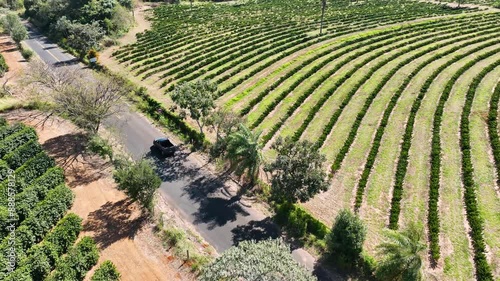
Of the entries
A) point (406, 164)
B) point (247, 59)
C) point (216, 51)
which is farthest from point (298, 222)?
point (216, 51)

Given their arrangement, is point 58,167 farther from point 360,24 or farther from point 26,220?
point 360,24

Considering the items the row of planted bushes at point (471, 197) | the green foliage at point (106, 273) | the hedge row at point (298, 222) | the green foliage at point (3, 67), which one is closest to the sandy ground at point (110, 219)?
the green foliage at point (106, 273)

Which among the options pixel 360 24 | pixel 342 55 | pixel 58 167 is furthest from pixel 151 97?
pixel 360 24

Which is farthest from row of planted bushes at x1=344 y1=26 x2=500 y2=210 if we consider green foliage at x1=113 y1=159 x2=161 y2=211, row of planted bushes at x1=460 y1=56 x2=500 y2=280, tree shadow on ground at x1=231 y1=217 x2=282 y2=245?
green foliage at x1=113 y1=159 x2=161 y2=211

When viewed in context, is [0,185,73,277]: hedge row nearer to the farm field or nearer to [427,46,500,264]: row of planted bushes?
the farm field

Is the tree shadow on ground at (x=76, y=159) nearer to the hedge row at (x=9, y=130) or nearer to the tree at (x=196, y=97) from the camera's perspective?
the hedge row at (x=9, y=130)

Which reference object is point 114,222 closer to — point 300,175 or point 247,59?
point 300,175

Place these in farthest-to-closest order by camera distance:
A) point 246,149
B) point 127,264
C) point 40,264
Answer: point 246,149 → point 127,264 → point 40,264
